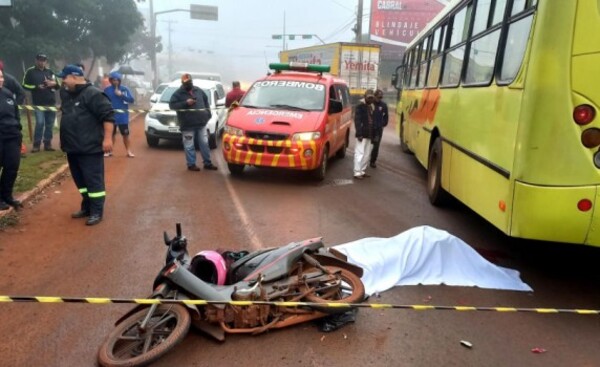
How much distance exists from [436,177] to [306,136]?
2367mm

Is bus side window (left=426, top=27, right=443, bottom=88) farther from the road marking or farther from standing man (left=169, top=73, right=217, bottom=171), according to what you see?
standing man (left=169, top=73, right=217, bottom=171)

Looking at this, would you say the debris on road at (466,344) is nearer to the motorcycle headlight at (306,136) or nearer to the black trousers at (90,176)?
the black trousers at (90,176)

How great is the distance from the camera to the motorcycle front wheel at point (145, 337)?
3.13 meters

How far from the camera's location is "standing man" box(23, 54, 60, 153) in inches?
397

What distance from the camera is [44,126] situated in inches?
412

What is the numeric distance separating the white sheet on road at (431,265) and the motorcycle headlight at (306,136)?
3990mm

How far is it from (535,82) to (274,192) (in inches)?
201

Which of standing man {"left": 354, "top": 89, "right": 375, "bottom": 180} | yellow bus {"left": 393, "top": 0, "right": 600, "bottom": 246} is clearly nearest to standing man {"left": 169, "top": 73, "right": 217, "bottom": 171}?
standing man {"left": 354, "top": 89, "right": 375, "bottom": 180}

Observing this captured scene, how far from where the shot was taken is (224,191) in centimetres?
822

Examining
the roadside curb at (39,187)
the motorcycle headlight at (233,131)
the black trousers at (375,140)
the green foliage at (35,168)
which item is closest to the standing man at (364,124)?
the black trousers at (375,140)

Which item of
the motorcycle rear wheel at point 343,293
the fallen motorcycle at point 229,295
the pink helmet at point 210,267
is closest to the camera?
the fallen motorcycle at point 229,295

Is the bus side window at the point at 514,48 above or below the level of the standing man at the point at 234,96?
above

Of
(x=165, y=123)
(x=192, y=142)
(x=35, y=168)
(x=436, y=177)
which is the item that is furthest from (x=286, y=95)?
(x=35, y=168)

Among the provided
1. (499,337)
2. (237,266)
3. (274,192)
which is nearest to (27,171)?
(274,192)
